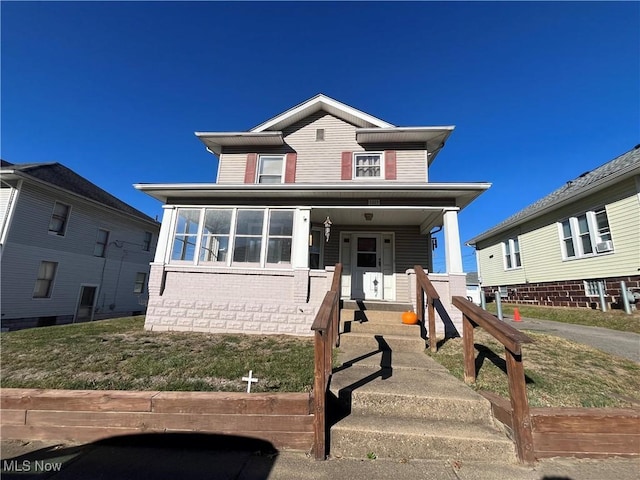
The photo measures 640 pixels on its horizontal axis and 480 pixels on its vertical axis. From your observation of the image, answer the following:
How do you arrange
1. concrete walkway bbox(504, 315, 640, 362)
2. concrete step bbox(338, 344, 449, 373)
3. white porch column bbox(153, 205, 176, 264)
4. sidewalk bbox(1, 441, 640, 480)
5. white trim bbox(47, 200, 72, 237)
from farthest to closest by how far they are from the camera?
white trim bbox(47, 200, 72, 237) < white porch column bbox(153, 205, 176, 264) < concrete walkway bbox(504, 315, 640, 362) < concrete step bbox(338, 344, 449, 373) < sidewalk bbox(1, 441, 640, 480)

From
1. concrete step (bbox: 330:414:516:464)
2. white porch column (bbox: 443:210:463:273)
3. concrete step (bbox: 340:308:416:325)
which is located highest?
white porch column (bbox: 443:210:463:273)

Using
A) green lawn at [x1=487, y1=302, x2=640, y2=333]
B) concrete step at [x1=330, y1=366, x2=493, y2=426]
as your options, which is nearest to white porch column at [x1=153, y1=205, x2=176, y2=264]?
concrete step at [x1=330, y1=366, x2=493, y2=426]

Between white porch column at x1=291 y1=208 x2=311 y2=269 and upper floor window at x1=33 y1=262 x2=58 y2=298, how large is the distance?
12377 mm

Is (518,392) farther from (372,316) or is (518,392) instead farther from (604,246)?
(604,246)

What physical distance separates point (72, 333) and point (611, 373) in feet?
35.5

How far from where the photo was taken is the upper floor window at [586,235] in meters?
9.40

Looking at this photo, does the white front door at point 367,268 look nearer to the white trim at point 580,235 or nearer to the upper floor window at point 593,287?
the upper floor window at point 593,287

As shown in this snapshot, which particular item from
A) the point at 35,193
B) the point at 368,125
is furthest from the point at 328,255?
the point at 35,193

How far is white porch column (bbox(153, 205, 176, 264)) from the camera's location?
775 centimetres

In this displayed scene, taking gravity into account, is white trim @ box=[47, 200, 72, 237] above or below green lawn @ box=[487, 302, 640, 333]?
above

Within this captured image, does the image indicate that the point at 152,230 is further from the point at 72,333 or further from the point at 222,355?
the point at 222,355

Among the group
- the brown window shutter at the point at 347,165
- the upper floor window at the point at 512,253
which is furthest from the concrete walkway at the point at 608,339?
the brown window shutter at the point at 347,165

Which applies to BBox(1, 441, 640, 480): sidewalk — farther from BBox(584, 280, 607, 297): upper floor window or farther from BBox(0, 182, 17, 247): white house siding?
BBox(0, 182, 17, 247): white house siding

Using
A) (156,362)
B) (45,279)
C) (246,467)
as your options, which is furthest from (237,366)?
(45,279)
